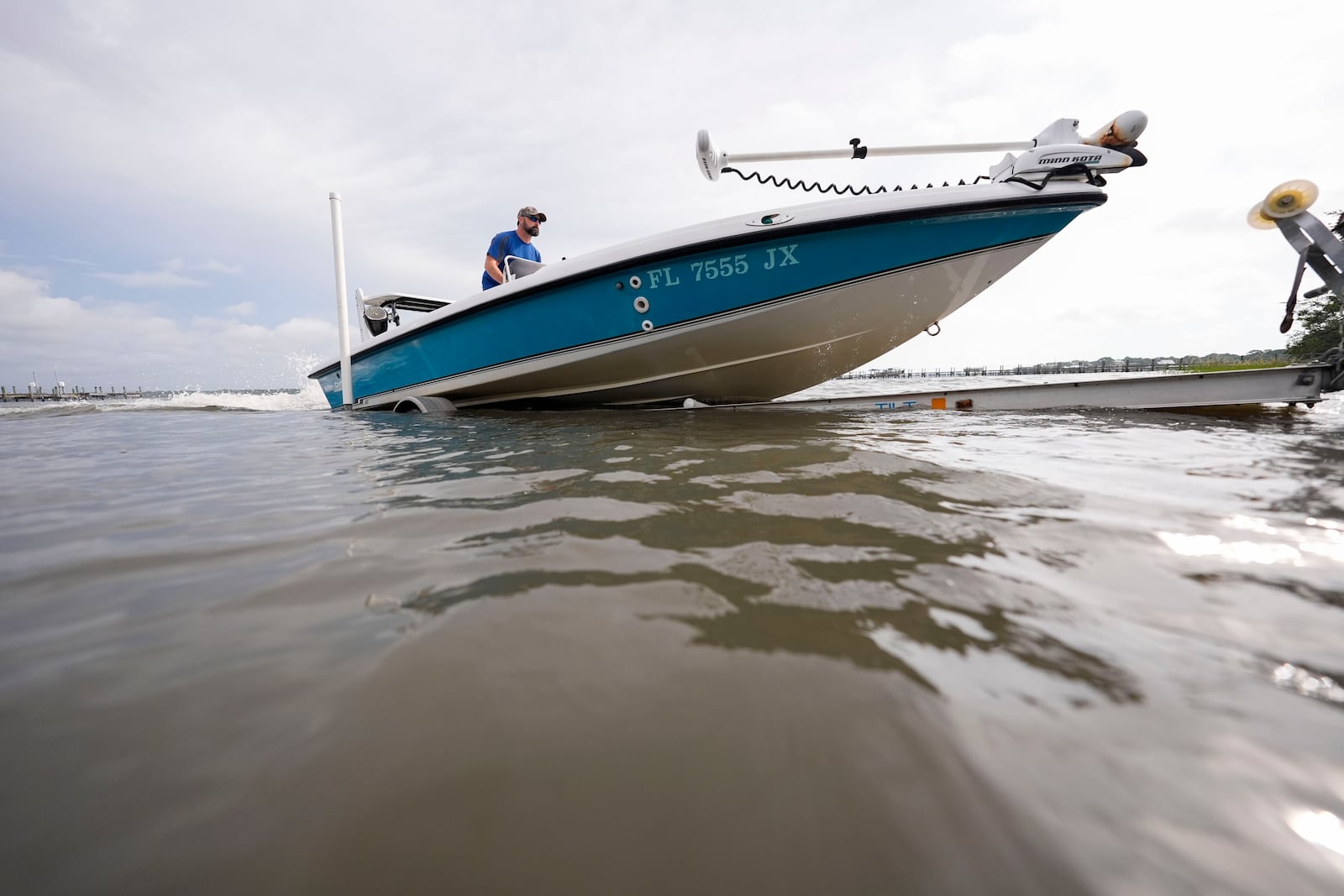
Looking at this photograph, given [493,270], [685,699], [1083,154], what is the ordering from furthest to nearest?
1. [493,270]
2. [1083,154]
3. [685,699]

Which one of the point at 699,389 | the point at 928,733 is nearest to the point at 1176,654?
the point at 928,733

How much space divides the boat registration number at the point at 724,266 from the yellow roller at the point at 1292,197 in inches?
137

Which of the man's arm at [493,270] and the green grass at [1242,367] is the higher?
the man's arm at [493,270]

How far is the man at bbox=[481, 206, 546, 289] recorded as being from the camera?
5254 mm

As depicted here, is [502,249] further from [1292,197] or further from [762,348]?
[1292,197]

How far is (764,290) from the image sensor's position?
3.84m

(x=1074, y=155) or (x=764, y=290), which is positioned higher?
(x=1074, y=155)

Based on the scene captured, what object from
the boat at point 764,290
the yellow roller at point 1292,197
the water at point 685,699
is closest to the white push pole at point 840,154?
the boat at point 764,290

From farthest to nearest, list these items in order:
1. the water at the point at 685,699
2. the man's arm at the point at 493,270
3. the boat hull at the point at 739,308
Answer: the man's arm at the point at 493,270
the boat hull at the point at 739,308
the water at the point at 685,699

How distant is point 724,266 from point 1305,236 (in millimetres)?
4222

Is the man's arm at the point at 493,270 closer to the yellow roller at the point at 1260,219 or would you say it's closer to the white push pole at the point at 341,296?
the white push pole at the point at 341,296

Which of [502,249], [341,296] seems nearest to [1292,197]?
[502,249]

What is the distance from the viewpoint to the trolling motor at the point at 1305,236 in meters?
3.62

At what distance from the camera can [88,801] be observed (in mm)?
519
